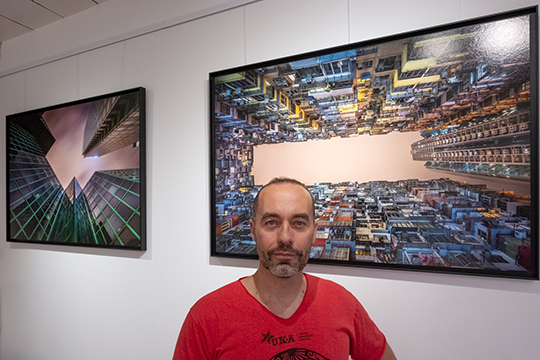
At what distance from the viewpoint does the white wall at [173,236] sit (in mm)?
1222

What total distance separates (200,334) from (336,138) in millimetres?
996

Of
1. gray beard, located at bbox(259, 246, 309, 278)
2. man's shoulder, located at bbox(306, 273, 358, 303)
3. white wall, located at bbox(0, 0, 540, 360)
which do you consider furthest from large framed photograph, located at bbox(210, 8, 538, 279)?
gray beard, located at bbox(259, 246, 309, 278)

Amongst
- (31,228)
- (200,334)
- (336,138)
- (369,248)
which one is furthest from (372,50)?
(31,228)

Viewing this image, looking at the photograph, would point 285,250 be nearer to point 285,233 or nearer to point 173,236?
point 285,233

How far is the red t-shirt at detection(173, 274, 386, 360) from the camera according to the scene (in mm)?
922

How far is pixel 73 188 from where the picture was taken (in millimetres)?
2049

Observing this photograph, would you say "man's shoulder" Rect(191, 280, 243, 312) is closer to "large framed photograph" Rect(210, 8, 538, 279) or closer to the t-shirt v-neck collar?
the t-shirt v-neck collar

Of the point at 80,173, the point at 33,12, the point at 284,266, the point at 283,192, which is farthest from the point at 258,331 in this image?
the point at 33,12

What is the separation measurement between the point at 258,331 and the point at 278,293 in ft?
0.42

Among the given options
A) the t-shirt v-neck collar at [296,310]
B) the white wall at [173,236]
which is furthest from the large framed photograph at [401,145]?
the t-shirt v-neck collar at [296,310]

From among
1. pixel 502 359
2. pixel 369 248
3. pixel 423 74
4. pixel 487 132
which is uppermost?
pixel 423 74

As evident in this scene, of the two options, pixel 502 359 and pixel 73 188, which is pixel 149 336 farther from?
pixel 502 359

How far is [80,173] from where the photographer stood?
2.03m

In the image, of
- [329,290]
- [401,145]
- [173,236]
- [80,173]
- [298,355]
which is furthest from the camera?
[80,173]
